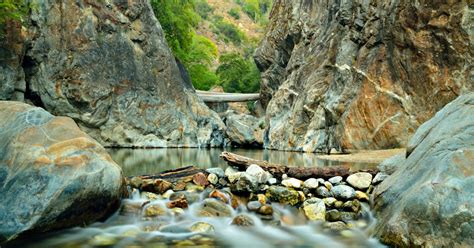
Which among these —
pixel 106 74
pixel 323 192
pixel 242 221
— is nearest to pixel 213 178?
pixel 242 221

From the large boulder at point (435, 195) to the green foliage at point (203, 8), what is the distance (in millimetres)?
99656

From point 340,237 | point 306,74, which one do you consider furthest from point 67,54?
point 340,237

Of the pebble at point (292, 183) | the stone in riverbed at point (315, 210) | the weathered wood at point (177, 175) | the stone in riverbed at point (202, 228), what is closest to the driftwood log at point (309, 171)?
the pebble at point (292, 183)

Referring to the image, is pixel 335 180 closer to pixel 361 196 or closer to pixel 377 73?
pixel 361 196

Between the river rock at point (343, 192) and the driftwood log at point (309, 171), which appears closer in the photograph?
the river rock at point (343, 192)

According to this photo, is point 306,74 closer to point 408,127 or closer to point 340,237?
point 408,127

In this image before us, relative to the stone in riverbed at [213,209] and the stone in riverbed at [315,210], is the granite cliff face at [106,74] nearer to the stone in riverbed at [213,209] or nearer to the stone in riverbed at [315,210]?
the stone in riverbed at [213,209]

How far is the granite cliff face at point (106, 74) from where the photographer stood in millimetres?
20266

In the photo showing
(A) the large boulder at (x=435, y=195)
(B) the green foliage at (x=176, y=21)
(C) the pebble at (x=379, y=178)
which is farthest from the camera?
(B) the green foliage at (x=176, y=21)

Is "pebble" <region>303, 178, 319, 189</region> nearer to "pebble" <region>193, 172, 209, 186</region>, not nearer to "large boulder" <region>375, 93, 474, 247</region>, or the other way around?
"large boulder" <region>375, 93, 474, 247</region>

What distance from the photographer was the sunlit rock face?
1493 centimetres

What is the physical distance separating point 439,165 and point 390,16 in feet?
47.0

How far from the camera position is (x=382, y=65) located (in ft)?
57.4

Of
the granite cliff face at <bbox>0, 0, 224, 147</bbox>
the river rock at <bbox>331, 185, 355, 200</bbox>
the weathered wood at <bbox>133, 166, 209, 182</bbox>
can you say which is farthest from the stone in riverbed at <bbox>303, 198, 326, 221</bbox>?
the granite cliff face at <bbox>0, 0, 224, 147</bbox>
